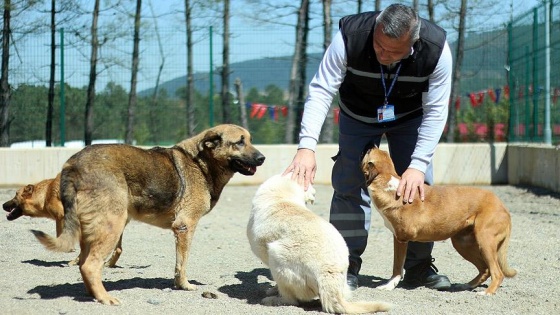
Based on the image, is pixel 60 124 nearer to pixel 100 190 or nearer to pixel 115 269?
pixel 115 269

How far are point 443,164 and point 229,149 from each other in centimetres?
929

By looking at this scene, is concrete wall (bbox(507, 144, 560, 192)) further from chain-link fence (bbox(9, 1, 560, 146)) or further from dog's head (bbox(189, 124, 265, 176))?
dog's head (bbox(189, 124, 265, 176))

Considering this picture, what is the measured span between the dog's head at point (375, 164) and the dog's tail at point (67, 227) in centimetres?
208

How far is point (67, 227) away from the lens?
5.48 metres

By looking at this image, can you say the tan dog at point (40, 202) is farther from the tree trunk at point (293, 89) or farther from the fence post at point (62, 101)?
the tree trunk at point (293, 89)

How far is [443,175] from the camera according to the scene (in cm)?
1508

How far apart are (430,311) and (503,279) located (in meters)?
1.20

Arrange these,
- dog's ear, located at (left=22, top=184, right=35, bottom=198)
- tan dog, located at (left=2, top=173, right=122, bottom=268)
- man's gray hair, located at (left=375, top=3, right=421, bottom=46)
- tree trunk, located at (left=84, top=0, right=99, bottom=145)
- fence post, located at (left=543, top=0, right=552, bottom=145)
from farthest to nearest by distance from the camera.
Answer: tree trunk, located at (left=84, top=0, right=99, bottom=145), fence post, located at (left=543, top=0, right=552, bottom=145), dog's ear, located at (left=22, top=184, right=35, bottom=198), tan dog, located at (left=2, top=173, right=122, bottom=268), man's gray hair, located at (left=375, top=3, right=421, bottom=46)

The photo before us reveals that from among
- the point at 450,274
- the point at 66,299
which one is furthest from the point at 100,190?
the point at 450,274

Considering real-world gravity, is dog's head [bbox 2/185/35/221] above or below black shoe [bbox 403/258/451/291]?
above

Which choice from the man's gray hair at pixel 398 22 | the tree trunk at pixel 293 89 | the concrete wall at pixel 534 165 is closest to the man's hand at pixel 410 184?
the man's gray hair at pixel 398 22

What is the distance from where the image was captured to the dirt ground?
536 cm

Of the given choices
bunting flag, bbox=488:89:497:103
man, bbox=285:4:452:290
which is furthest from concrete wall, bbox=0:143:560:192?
man, bbox=285:4:452:290

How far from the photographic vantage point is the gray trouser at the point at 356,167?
6090mm
